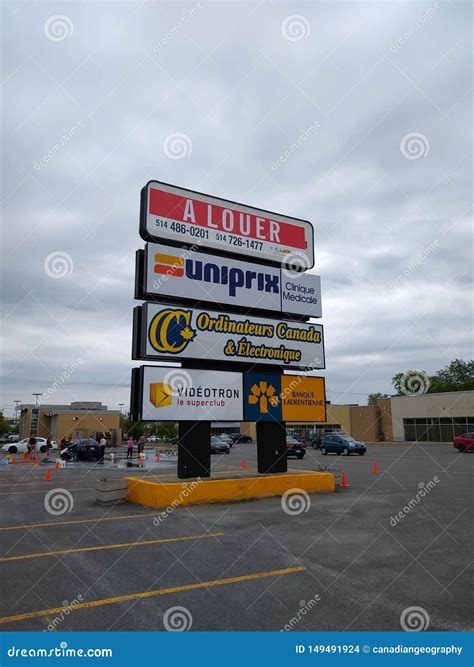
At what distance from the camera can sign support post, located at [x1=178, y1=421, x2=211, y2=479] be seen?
13.4 m

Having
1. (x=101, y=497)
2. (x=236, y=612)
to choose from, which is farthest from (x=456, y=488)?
(x=236, y=612)

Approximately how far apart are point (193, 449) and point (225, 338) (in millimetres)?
3406

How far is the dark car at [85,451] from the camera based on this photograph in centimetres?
3047

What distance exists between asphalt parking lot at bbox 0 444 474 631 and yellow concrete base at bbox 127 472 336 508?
0.48 m

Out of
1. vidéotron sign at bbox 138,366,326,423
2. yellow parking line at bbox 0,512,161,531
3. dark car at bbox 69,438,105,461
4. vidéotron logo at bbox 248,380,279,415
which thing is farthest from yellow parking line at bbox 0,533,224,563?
dark car at bbox 69,438,105,461

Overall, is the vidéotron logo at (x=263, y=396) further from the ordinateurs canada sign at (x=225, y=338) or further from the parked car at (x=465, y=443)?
the parked car at (x=465, y=443)

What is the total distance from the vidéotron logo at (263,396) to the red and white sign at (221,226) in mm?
4338

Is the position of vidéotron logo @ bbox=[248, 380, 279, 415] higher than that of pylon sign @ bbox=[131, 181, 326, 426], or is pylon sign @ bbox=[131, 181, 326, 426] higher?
pylon sign @ bbox=[131, 181, 326, 426]

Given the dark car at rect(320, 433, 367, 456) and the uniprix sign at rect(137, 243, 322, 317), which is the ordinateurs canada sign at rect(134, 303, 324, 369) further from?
the dark car at rect(320, 433, 367, 456)

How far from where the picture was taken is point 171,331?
522 inches

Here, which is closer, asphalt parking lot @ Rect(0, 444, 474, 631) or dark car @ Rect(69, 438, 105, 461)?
asphalt parking lot @ Rect(0, 444, 474, 631)

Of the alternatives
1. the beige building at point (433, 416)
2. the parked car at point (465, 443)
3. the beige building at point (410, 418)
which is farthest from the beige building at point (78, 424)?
the parked car at point (465, 443)

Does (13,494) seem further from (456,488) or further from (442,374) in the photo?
(442,374)

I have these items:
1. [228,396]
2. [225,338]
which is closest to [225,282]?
[225,338]
